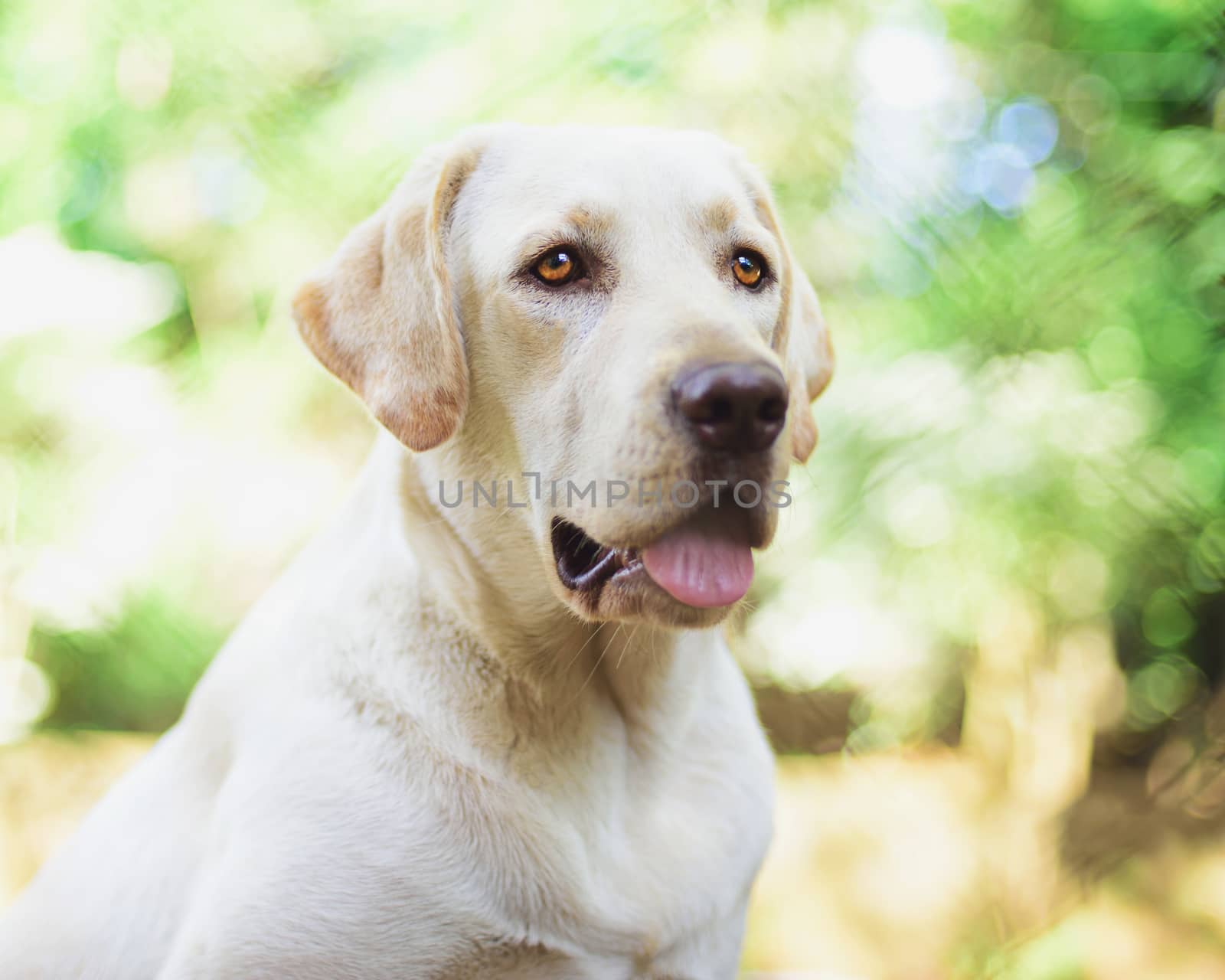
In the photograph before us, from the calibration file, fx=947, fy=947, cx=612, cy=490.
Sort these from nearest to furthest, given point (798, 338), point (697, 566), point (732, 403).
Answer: point (732, 403), point (697, 566), point (798, 338)

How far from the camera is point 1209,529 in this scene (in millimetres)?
3102

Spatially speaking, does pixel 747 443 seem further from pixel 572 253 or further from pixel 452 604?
pixel 452 604

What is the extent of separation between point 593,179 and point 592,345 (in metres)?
0.33

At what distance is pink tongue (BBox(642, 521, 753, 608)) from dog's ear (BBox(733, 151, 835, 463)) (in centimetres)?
45

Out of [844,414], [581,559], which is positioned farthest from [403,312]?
[844,414]

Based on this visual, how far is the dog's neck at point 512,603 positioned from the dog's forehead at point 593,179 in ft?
1.54

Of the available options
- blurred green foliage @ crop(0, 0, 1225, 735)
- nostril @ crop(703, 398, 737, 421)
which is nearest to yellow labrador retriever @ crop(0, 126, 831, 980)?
nostril @ crop(703, 398, 737, 421)

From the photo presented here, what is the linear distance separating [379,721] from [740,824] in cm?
70

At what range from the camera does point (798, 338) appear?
202 centimetres

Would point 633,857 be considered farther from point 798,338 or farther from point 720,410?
point 798,338

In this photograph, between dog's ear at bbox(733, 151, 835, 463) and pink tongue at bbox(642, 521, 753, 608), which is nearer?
pink tongue at bbox(642, 521, 753, 608)

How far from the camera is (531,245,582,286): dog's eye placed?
1.61 metres

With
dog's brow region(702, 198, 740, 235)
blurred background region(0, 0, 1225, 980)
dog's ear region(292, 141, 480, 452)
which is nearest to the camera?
dog's ear region(292, 141, 480, 452)

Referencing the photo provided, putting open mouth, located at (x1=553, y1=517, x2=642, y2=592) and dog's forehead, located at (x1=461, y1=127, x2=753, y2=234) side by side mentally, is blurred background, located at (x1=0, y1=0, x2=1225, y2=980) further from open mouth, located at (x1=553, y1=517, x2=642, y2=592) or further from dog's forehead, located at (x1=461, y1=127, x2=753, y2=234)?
open mouth, located at (x1=553, y1=517, x2=642, y2=592)
